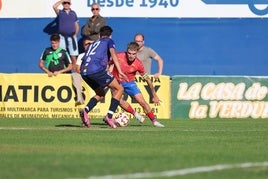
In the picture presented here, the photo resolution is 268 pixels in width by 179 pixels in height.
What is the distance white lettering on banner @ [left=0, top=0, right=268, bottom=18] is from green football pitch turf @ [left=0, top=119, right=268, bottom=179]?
256 inches

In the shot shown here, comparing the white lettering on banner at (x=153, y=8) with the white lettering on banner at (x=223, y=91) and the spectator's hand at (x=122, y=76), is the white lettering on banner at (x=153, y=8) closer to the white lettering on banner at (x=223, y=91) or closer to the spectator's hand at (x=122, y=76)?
the white lettering on banner at (x=223, y=91)

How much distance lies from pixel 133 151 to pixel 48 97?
11038 mm

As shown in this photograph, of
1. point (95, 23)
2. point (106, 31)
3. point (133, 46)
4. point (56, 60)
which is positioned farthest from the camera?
point (95, 23)

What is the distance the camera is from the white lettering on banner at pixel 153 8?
28359 millimetres

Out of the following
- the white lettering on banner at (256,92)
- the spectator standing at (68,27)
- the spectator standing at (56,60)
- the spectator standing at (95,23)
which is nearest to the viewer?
the white lettering on banner at (256,92)

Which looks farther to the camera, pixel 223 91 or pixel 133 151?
pixel 223 91

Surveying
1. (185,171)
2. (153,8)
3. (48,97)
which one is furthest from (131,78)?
(185,171)

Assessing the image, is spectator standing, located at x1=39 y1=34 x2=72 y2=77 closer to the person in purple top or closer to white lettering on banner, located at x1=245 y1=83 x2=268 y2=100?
white lettering on banner, located at x1=245 y1=83 x2=268 y2=100

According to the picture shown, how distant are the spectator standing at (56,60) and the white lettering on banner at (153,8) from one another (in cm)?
304

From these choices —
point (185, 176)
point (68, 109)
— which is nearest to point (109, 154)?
point (185, 176)

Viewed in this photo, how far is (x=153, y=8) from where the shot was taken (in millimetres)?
28734

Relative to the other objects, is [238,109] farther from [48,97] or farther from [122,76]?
[122,76]

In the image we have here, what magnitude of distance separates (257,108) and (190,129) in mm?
5379

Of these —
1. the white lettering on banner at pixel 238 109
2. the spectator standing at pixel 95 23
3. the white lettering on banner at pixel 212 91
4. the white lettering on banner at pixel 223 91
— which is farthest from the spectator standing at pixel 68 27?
the white lettering on banner at pixel 238 109
